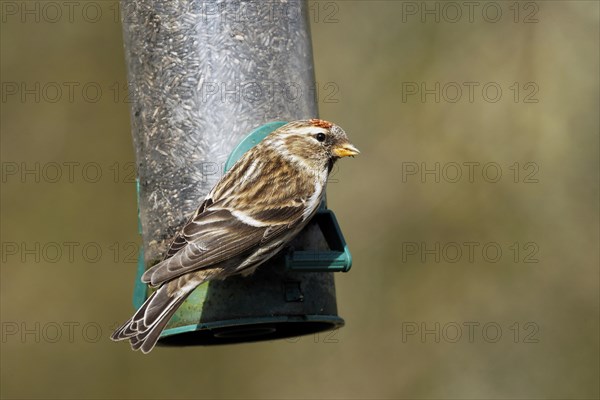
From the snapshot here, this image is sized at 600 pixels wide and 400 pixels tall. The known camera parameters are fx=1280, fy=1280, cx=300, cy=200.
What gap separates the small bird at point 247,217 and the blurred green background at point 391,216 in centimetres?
399

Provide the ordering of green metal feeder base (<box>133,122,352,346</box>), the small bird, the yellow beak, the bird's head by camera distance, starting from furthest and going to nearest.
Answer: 1. the yellow beak
2. the bird's head
3. green metal feeder base (<box>133,122,352,346</box>)
4. the small bird

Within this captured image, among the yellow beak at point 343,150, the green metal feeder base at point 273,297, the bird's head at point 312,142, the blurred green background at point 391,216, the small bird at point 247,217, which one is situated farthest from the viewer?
the blurred green background at point 391,216

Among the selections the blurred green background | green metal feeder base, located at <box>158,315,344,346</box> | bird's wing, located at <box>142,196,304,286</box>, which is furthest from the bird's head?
the blurred green background

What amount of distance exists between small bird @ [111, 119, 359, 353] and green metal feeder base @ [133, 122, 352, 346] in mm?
172

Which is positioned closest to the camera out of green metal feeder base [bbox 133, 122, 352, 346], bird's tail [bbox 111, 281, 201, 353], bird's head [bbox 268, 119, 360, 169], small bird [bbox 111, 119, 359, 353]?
bird's tail [bbox 111, 281, 201, 353]

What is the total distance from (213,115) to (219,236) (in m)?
1.05

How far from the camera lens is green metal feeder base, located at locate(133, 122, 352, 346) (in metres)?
8.15

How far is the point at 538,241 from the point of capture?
39.8ft

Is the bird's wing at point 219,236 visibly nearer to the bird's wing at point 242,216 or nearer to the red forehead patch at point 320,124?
the bird's wing at point 242,216

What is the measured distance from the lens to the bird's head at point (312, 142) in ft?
27.1

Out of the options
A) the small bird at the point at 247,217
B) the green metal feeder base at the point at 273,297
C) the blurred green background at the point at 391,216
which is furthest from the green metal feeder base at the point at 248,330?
the blurred green background at the point at 391,216

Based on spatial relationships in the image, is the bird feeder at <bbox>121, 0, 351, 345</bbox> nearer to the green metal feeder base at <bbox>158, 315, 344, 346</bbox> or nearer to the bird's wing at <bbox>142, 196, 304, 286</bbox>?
the green metal feeder base at <bbox>158, 315, 344, 346</bbox>

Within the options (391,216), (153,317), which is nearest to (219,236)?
(153,317)

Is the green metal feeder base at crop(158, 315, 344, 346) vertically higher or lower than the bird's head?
lower
